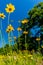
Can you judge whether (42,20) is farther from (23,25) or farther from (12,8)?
(12,8)

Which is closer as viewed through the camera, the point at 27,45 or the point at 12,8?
the point at 12,8

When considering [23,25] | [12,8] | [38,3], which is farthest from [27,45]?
[12,8]

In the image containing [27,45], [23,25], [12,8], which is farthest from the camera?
[23,25]

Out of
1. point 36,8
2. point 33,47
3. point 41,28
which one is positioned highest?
point 36,8

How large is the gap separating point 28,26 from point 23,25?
0.74 ft

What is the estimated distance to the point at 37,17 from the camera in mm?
A: 12891

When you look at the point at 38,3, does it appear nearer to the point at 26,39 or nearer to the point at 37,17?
the point at 37,17

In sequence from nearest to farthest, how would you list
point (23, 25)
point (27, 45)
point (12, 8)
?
point (12, 8) → point (27, 45) → point (23, 25)

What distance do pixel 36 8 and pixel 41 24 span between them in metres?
0.73

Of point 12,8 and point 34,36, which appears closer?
point 12,8

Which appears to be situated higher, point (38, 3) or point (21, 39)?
point (38, 3)

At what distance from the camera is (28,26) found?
1298 centimetres

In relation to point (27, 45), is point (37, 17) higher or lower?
higher

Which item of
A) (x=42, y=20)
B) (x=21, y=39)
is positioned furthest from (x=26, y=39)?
(x=42, y=20)
